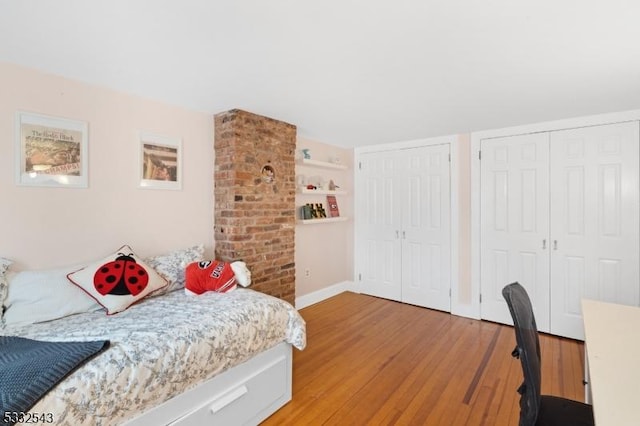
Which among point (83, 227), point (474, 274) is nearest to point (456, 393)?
point (474, 274)

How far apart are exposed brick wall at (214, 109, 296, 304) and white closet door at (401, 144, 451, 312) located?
1656mm

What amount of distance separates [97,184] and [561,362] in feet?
13.3

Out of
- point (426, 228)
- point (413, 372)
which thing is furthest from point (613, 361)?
point (426, 228)

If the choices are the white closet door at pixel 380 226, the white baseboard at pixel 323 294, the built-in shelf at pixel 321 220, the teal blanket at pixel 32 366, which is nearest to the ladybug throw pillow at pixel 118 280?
the teal blanket at pixel 32 366

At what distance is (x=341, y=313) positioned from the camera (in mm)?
3691

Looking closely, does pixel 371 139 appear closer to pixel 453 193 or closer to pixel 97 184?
pixel 453 193

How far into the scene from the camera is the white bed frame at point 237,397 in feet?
4.93

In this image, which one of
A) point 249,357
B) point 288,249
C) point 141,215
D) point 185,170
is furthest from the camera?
point 288,249

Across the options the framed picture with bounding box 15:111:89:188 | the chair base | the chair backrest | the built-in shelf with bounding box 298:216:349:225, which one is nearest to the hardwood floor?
the chair base

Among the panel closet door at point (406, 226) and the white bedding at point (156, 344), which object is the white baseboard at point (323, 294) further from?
the white bedding at point (156, 344)

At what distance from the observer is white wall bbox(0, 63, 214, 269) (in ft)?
6.35

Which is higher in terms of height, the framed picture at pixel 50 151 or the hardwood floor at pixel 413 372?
the framed picture at pixel 50 151

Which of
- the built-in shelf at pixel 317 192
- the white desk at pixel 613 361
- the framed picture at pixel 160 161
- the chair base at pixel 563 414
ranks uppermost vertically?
the framed picture at pixel 160 161

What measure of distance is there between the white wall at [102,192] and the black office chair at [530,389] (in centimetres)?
258
